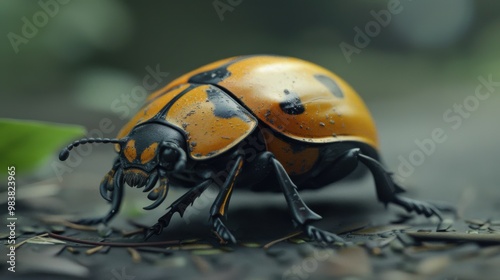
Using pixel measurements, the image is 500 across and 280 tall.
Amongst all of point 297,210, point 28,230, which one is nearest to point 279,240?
point 297,210

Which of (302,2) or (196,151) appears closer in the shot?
(196,151)

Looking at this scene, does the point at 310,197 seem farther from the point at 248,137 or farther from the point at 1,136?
Result: the point at 1,136

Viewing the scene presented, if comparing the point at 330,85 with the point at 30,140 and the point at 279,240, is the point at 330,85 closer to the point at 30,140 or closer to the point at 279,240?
the point at 279,240

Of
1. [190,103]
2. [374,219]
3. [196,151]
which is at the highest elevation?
[190,103]

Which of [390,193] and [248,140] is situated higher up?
[248,140]

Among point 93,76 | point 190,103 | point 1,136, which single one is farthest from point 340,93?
point 93,76

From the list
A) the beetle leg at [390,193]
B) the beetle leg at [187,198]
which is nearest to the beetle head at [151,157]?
the beetle leg at [187,198]
